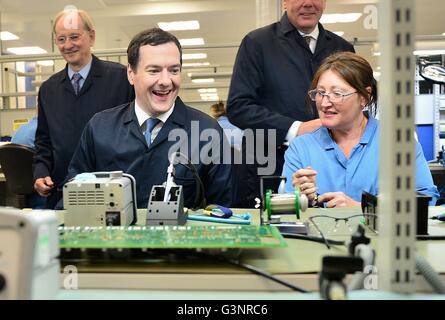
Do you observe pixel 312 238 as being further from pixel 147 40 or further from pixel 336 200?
pixel 147 40

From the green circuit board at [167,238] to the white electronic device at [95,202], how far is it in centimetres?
12

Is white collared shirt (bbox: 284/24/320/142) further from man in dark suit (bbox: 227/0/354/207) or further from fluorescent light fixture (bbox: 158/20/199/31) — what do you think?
fluorescent light fixture (bbox: 158/20/199/31)

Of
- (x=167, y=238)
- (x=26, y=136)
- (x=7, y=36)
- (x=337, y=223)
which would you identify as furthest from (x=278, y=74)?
(x=7, y=36)

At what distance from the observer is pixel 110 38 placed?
294 inches

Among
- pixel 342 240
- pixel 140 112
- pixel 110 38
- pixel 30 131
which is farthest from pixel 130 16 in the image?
pixel 342 240

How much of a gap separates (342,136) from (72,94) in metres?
1.27

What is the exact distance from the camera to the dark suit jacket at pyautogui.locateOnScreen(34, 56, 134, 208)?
199 cm

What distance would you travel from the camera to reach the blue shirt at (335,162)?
4.75 feet

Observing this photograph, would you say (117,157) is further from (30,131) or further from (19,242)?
(30,131)

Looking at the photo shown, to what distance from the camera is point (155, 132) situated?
154 centimetres

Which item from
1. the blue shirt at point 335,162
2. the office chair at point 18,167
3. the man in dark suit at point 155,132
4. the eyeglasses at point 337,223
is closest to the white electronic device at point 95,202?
the eyeglasses at point 337,223

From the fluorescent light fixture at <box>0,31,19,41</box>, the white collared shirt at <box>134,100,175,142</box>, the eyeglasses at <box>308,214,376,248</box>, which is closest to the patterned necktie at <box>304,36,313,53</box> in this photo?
the white collared shirt at <box>134,100,175,142</box>

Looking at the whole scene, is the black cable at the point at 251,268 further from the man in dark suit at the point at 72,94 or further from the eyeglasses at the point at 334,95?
the man in dark suit at the point at 72,94
